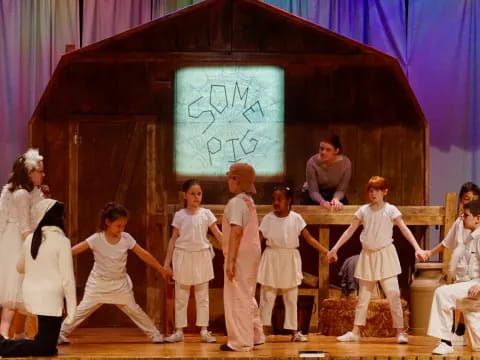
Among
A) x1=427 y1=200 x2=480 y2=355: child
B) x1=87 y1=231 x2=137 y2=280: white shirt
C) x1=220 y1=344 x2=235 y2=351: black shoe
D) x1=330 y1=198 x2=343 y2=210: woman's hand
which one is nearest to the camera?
x1=427 y1=200 x2=480 y2=355: child

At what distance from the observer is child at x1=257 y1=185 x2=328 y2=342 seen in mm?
10141

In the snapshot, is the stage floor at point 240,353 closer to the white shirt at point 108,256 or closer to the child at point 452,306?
the child at point 452,306

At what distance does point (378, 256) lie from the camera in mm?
10141

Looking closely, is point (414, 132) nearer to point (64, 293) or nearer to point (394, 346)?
point (394, 346)

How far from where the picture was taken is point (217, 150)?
1227 cm

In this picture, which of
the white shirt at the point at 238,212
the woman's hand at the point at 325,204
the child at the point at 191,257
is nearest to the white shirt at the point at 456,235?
the woman's hand at the point at 325,204

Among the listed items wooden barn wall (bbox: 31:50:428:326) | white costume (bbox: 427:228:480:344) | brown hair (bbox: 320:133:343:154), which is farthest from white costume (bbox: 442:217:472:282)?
wooden barn wall (bbox: 31:50:428:326)

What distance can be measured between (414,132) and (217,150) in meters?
2.43

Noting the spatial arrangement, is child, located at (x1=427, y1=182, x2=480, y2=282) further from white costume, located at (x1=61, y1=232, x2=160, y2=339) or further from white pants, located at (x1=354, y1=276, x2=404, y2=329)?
white costume, located at (x1=61, y1=232, x2=160, y2=339)

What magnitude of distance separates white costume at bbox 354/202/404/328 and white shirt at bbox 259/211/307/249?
64cm

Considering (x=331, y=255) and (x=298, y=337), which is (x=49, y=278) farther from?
(x=331, y=255)

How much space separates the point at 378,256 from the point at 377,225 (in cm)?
33

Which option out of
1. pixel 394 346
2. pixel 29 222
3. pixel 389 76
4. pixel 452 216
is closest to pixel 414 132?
pixel 389 76

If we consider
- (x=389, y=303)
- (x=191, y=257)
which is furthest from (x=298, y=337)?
(x=191, y=257)
